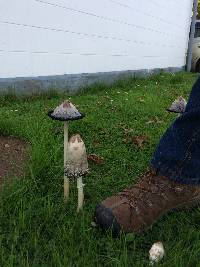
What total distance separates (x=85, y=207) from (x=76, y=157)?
509 millimetres

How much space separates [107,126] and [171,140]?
6.82 ft

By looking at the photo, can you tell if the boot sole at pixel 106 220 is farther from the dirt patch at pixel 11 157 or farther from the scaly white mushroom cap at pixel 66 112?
the dirt patch at pixel 11 157

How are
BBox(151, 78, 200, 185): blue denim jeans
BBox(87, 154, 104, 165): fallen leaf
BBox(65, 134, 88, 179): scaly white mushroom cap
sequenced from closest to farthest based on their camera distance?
1. BBox(65, 134, 88, 179): scaly white mushroom cap
2. BBox(151, 78, 200, 185): blue denim jeans
3. BBox(87, 154, 104, 165): fallen leaf

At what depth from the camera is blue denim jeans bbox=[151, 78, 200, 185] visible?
255cm

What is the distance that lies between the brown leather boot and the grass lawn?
0.06 m

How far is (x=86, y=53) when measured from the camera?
8117 millimetres

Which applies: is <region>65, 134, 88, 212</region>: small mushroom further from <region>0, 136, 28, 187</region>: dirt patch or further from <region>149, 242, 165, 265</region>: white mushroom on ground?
<region>0, 136, 28, 187</region>: dirt patch

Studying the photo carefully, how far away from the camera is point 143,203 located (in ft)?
8.45

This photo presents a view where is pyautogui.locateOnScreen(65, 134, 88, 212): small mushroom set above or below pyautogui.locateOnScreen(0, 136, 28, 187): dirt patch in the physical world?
above

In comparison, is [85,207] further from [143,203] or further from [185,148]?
[185,148]

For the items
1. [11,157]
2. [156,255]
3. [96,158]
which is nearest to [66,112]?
[156,255]

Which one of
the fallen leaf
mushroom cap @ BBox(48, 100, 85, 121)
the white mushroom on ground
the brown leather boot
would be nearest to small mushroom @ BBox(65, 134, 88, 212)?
mushroom cap @ BBox(48, 100, 85, 121)

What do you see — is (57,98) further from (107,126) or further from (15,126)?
(15,126)

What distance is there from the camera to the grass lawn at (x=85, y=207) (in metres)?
2.19
